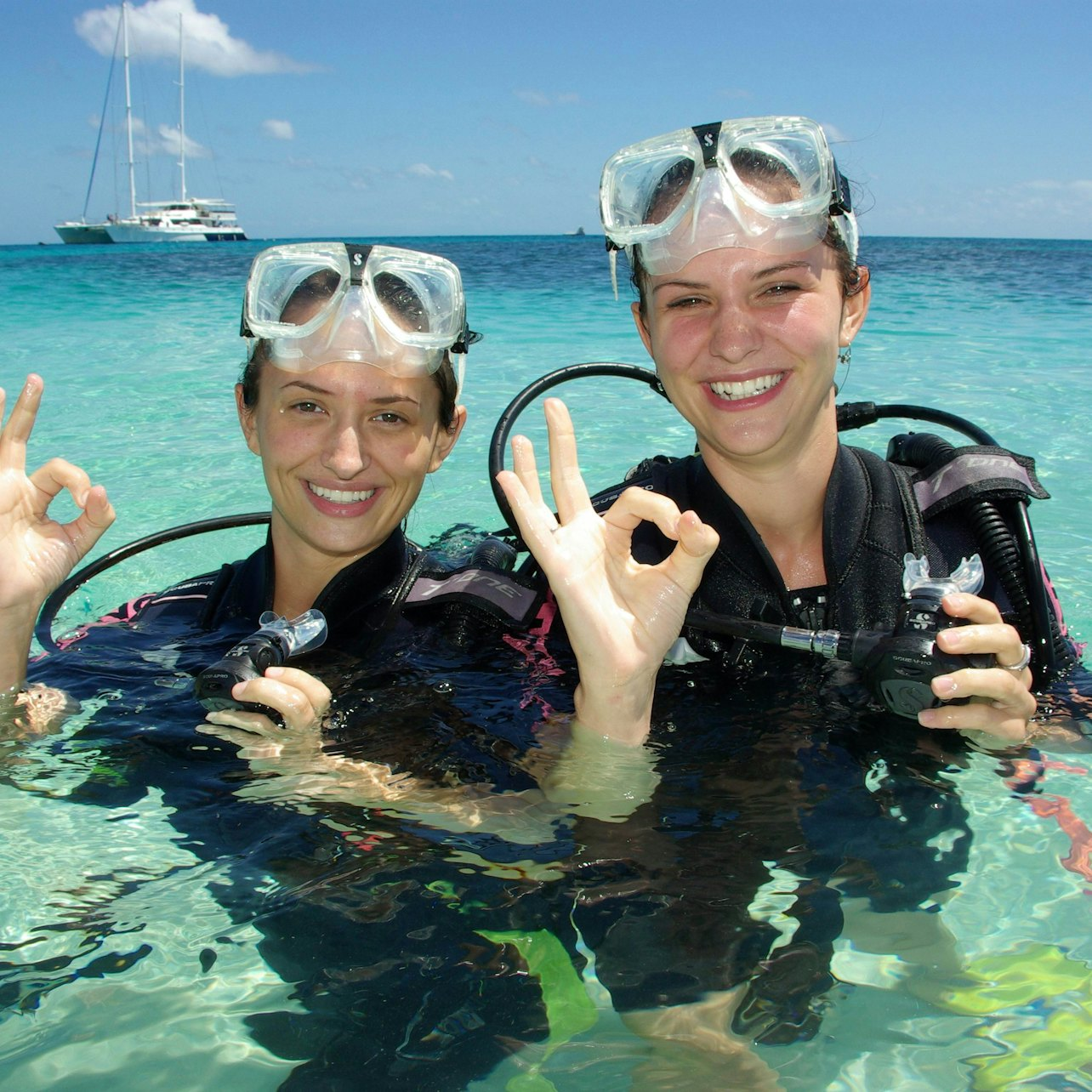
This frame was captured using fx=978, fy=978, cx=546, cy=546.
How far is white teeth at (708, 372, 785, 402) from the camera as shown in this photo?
96.3 inches

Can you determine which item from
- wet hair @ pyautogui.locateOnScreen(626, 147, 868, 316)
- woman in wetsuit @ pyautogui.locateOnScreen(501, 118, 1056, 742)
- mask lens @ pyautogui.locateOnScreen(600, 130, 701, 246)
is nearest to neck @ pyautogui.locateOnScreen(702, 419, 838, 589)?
woman in wetsuit @ pyautogui.locateOnScreen(501, 118, 1056, 742)

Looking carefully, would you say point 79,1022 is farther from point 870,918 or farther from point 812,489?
point 812,489

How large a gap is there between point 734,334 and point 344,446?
103 centimetres

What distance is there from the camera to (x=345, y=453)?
2.54 m

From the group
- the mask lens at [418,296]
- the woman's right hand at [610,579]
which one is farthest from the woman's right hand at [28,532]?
the woman's right hand at [610,579]

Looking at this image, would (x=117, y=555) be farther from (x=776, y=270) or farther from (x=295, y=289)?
(x=776, y=270)

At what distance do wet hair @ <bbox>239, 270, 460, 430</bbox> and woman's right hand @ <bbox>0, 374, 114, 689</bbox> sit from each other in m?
0.53

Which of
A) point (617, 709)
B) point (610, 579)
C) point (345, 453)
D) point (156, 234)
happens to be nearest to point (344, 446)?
point (345, 453)

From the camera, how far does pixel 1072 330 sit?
50.4ft

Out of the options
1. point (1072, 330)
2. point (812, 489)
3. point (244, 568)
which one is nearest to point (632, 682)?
point (812, 489)

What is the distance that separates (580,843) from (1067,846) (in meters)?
1.22

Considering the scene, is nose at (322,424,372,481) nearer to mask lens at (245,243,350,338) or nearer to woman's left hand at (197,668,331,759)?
mask lens at (245,243,350,338)

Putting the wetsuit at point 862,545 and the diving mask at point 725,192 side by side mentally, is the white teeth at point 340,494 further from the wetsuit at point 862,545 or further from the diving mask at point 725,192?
the diving mask at point 725,192

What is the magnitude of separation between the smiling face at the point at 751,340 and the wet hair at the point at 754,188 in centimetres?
5
